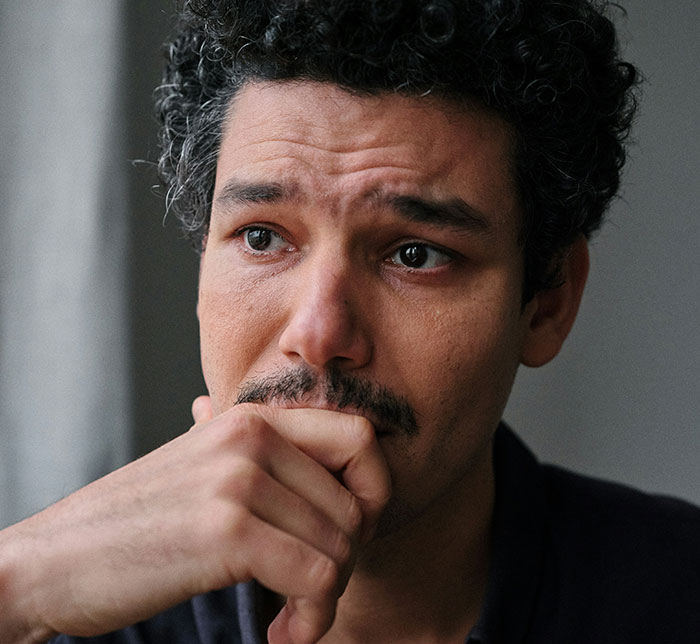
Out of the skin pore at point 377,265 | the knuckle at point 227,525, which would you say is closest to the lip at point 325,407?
the skin pore at point 377,265

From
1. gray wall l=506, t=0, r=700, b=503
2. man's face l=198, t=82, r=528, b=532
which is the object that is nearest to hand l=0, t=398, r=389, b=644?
man's face l=198, t=82, r=528, b=532

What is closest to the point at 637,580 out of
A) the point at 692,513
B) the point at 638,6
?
the point at 692,513

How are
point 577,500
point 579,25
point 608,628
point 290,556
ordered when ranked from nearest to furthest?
point 290,556, point 579,25, point 608,628, point 577,500

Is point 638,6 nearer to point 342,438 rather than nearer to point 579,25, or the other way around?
point 579,25

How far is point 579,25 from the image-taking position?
141cm

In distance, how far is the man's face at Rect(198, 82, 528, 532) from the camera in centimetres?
122

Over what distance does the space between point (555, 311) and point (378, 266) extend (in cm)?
48

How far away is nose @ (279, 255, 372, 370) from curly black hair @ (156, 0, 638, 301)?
30 cm

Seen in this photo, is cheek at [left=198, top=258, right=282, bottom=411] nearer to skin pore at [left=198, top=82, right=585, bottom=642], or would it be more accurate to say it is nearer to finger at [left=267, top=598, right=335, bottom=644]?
skin pore at [left=198, top=82, right=585, bottom=642]

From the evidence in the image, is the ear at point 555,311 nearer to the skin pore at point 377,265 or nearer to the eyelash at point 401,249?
the skin pore at point 377,265

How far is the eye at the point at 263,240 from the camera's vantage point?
1.32m

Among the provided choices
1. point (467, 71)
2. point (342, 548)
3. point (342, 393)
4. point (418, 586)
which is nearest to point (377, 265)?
point (342, 393)

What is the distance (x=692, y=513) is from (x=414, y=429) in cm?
92

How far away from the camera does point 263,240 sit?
1.34 metres
